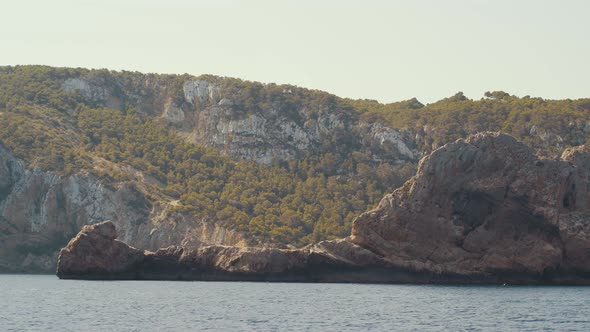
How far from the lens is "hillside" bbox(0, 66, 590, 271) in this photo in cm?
11925

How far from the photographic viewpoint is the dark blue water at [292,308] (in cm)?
5059

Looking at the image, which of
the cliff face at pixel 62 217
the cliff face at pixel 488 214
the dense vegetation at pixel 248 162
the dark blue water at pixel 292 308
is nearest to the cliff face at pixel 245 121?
the dense vegetation at pixel 248 162

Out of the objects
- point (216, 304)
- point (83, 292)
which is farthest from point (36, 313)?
point (83, 292)

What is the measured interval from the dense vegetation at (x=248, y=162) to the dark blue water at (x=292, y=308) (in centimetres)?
4264

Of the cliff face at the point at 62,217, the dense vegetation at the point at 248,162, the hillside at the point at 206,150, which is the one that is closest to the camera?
the cliff face at the point at 62,217

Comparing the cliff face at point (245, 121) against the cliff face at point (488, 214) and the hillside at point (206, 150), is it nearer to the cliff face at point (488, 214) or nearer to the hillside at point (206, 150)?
the hillside at point (206, 150)

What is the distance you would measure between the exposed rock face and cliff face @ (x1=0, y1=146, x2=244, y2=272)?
32989 millimetres

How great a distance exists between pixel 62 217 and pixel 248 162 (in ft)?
109

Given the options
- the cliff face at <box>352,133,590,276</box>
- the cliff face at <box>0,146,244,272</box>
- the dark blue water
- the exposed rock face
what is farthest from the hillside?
the dark blue water

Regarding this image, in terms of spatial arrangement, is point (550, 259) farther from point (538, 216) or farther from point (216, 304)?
point (216, 304)

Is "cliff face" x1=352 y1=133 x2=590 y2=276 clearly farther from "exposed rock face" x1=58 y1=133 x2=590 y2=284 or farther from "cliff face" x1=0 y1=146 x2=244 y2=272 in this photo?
"cliff face" x1=0 y1=146 x2=244 y2=272

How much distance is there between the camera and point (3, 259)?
115 m

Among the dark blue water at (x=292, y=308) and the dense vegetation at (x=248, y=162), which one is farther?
the dense vegetation at (x=248, y=162)

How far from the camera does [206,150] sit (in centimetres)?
14862
